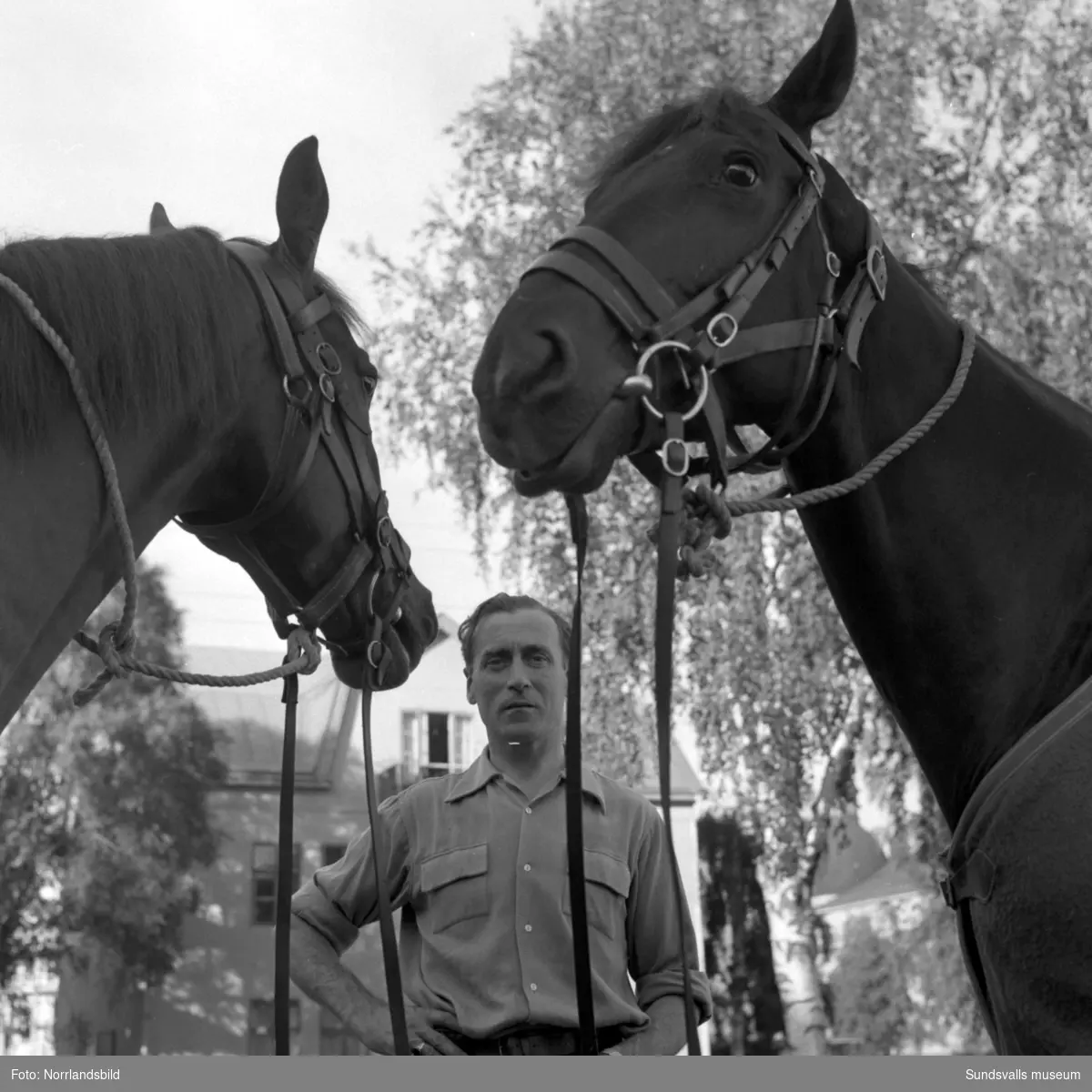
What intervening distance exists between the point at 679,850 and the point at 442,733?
6.40 metres

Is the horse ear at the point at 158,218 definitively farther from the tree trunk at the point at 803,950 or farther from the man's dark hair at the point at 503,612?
the tree trunk at the point at 803,950

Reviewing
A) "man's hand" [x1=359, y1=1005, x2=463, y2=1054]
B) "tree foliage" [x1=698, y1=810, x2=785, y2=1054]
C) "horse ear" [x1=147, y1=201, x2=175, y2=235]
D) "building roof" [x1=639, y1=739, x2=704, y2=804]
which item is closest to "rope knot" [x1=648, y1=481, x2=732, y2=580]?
"man's hand" [x1=359, y1=1005, x2=463, y2=1054]

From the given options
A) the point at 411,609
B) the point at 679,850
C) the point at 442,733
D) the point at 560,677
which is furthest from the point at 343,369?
the point at 679,850

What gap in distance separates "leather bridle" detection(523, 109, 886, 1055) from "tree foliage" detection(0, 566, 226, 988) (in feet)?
74.9

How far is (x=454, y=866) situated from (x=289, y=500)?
102cm

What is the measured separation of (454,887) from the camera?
342cm

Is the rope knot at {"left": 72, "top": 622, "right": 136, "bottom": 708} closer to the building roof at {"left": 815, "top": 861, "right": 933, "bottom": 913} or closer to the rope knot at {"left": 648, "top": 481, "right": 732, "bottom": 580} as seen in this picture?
the rope knot at {"left": 648, "top": 481, "right": 732, "bottom": 580}

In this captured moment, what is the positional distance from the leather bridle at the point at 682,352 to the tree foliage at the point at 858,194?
37.6ft

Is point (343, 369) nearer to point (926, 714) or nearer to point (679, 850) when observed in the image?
point (926, 714)

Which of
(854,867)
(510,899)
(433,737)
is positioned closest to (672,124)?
(510,899)

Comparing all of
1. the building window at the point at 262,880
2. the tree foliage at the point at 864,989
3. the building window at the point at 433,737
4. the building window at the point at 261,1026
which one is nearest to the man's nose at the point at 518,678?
the building window at the point at 433,737

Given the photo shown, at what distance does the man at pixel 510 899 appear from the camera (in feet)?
10.7

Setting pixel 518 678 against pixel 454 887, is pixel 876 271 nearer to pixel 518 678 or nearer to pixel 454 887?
pixel 518 678

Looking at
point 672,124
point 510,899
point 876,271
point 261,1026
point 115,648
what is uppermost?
point 261,1026
